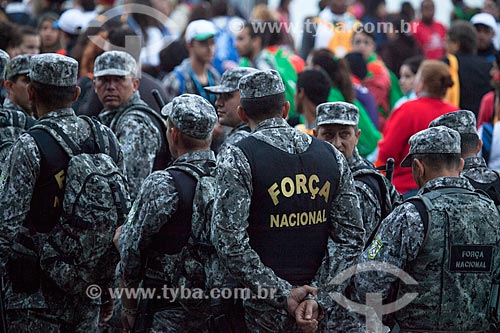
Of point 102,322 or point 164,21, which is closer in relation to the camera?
point 102,322

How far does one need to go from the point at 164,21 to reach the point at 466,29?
4.48 metres

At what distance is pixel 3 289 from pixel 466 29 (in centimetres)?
694

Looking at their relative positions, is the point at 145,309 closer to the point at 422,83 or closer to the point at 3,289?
the point at 3,289

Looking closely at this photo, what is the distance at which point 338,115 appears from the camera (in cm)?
634

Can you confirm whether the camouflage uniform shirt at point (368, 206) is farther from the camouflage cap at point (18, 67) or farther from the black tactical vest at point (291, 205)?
the camouflage cap at point (18, 67)

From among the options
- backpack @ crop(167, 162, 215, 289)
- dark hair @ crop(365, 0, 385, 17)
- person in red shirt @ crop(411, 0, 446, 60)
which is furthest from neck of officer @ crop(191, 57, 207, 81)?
dark hair @ crop(365, 0, 385, 17)

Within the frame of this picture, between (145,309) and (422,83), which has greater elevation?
(422,83)

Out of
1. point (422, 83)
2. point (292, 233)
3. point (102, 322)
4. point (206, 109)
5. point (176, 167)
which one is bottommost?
point (102, 322)

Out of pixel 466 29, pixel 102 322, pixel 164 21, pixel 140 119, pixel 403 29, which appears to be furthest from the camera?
pixel 164 21

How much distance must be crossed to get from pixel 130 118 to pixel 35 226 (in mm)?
1496

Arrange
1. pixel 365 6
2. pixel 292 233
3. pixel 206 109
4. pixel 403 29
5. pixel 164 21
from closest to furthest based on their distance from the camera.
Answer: pixel 292 233 → pixel 206 109 → pixel 403 29 → pixel 164 21 → pixel 365 6

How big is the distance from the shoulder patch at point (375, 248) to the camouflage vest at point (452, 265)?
19 cm

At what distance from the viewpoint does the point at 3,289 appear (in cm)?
575

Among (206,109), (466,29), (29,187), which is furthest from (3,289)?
(466,29)
